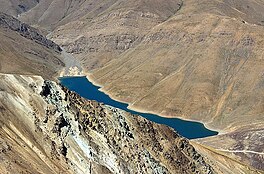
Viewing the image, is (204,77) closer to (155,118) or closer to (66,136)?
(155,118)

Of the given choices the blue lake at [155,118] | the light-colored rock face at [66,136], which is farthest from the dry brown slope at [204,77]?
the light-colored rock face at [66,136]

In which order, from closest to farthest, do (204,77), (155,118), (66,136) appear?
(66,136) → (155,118) → (204,77)

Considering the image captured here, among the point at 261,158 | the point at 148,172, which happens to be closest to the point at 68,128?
the point at 148,172

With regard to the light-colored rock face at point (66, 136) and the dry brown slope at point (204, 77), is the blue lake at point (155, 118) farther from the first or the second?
Result: the light-colored rock face at point (66, 136)

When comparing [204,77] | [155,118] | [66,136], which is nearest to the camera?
[66,136]

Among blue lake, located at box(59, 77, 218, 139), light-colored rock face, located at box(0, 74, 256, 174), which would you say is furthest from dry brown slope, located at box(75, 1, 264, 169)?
light-colored rock face, located at box(0, 74, 256, 174)

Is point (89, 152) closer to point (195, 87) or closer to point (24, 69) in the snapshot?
point (195, 87)

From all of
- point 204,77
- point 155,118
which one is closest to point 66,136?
point 155,118

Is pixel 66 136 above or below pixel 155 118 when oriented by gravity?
above
